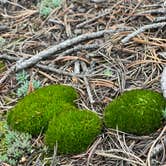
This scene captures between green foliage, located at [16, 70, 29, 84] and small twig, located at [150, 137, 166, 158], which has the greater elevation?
green foliage, located at [16, 70, 29, 84]

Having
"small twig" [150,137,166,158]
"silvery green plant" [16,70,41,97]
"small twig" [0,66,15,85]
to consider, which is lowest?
"small twig" [150,137,166,158]

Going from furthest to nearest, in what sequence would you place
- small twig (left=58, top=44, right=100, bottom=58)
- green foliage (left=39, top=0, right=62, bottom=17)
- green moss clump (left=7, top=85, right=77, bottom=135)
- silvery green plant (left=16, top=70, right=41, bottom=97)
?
1. green foliage (left=39, top=0, right=62, bottom=17)
2. small twig (left=58, top=44, right=100, bottom=58)
3. silvery green plant (left=16, top=70, right=41, bottom=97)
4. green moss clump (left=7, top=85, right=77, bottom=135)

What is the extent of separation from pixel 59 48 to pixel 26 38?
42cm

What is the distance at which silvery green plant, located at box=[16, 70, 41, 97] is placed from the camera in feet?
9.78

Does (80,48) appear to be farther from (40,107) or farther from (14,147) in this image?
(14,147)

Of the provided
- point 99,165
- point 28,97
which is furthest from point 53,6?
point 99,165

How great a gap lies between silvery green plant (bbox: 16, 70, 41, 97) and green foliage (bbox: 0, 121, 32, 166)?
0.39 m

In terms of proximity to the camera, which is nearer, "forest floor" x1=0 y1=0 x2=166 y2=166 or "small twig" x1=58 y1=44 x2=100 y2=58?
"forest floor" x1=0 y1=0 x2=166 y2=166

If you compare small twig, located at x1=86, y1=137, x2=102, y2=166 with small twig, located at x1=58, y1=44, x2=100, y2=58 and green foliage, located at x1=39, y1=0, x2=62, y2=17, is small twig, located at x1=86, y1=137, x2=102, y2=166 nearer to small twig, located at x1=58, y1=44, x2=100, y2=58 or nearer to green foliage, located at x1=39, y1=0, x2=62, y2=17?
small twig, located at x1=58, y1=44, x2=100, y2=58

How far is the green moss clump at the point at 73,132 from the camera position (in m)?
2.48

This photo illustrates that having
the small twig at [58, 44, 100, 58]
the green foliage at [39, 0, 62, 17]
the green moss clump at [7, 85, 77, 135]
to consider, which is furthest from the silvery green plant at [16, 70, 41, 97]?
the green foliage at [39, 0, 62, 17]

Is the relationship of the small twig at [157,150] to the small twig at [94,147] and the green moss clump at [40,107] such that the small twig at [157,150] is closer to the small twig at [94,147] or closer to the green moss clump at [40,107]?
the small twig at [94,147]

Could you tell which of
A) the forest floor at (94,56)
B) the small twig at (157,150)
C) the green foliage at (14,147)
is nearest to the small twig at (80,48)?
the forest floor at (94,56)

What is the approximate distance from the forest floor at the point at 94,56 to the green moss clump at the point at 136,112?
48 mm
